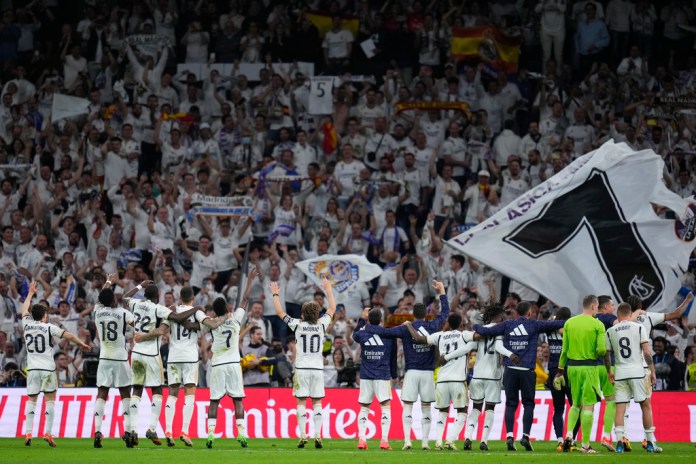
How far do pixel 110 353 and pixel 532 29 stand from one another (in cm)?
1981

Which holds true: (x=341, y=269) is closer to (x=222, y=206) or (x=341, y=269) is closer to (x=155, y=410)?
(x=222, y=206)

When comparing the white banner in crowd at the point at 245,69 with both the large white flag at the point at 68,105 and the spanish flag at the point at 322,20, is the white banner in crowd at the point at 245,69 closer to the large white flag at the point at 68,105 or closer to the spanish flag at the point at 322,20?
the spanish flag at the point at 322,20

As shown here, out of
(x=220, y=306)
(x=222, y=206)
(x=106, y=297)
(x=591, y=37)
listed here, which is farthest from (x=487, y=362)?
(x=591, y=37)

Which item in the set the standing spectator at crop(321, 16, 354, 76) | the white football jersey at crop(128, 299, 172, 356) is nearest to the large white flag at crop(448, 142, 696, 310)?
the white football jersey at crop(128, 299, 172, 356)

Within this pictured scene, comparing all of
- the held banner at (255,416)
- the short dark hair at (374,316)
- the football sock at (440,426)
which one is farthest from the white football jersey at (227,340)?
the held banner at (255,416)

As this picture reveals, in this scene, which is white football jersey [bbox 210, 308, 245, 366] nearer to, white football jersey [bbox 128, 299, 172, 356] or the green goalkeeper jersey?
white football jersey [bbox 128, 299, 172, 356]

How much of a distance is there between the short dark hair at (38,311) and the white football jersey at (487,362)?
8103 mm

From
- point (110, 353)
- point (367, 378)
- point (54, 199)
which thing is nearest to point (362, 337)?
point (367, 378)

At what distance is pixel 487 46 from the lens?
36406 millimetres

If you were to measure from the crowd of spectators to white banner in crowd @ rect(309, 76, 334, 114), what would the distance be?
327mm

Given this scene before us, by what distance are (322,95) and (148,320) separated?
14508 millimetres

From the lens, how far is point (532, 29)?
1500 inches

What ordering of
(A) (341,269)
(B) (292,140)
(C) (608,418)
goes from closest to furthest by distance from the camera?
1. (C) (608,418)
2. (A) (341,269)
3. (B) (292,140)

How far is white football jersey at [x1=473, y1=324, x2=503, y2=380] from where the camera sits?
74.6ft
